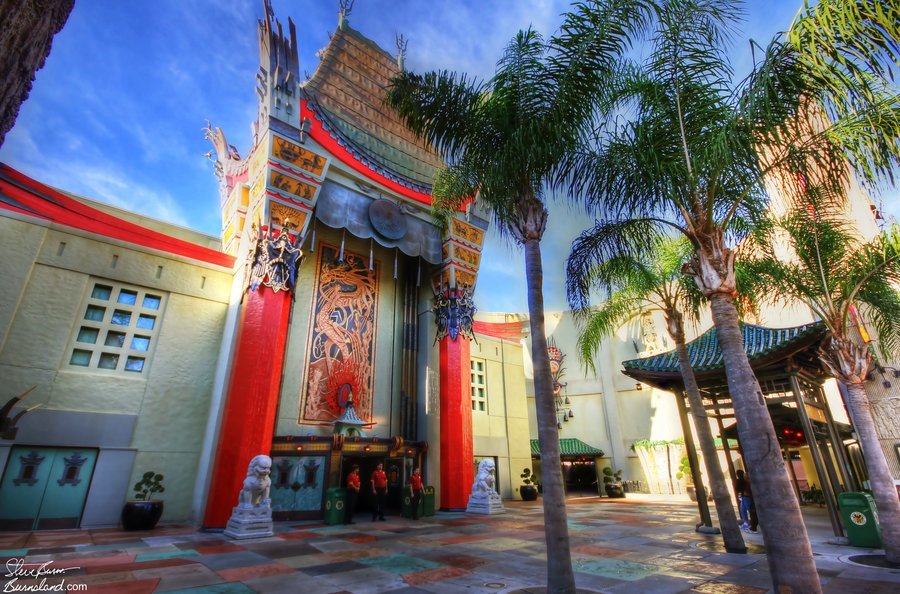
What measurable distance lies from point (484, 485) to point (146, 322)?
12759 millimetres

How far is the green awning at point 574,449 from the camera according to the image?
26233mm

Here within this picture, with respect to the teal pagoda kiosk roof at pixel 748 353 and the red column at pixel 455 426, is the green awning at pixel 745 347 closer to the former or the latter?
the teal pagoda kiosk roof at pixel 748 353

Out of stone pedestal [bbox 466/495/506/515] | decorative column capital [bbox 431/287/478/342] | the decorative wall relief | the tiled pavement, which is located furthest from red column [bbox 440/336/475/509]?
the decorative wall relief

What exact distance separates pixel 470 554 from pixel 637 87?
9008 mm

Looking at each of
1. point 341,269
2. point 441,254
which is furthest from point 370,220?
point 441,254

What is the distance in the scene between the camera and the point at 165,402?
1313 centimetres

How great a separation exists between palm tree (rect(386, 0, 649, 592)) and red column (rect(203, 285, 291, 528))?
26.4ft

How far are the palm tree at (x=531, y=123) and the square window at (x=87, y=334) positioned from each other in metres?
12.0

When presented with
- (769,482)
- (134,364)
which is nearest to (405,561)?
(769,482)

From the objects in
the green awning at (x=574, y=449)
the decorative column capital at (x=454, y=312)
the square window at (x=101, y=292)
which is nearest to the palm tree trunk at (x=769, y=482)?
the decorative column capital at (x=454, y=312)

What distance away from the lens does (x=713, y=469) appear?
9125mm

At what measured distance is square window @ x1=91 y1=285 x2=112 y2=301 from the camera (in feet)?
42.5

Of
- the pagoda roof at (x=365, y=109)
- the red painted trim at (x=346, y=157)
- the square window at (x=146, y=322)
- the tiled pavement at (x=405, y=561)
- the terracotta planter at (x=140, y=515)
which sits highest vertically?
the pagoda roof at (x=365, y=109)

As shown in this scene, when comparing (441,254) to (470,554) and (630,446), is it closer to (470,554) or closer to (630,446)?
(470,554)
